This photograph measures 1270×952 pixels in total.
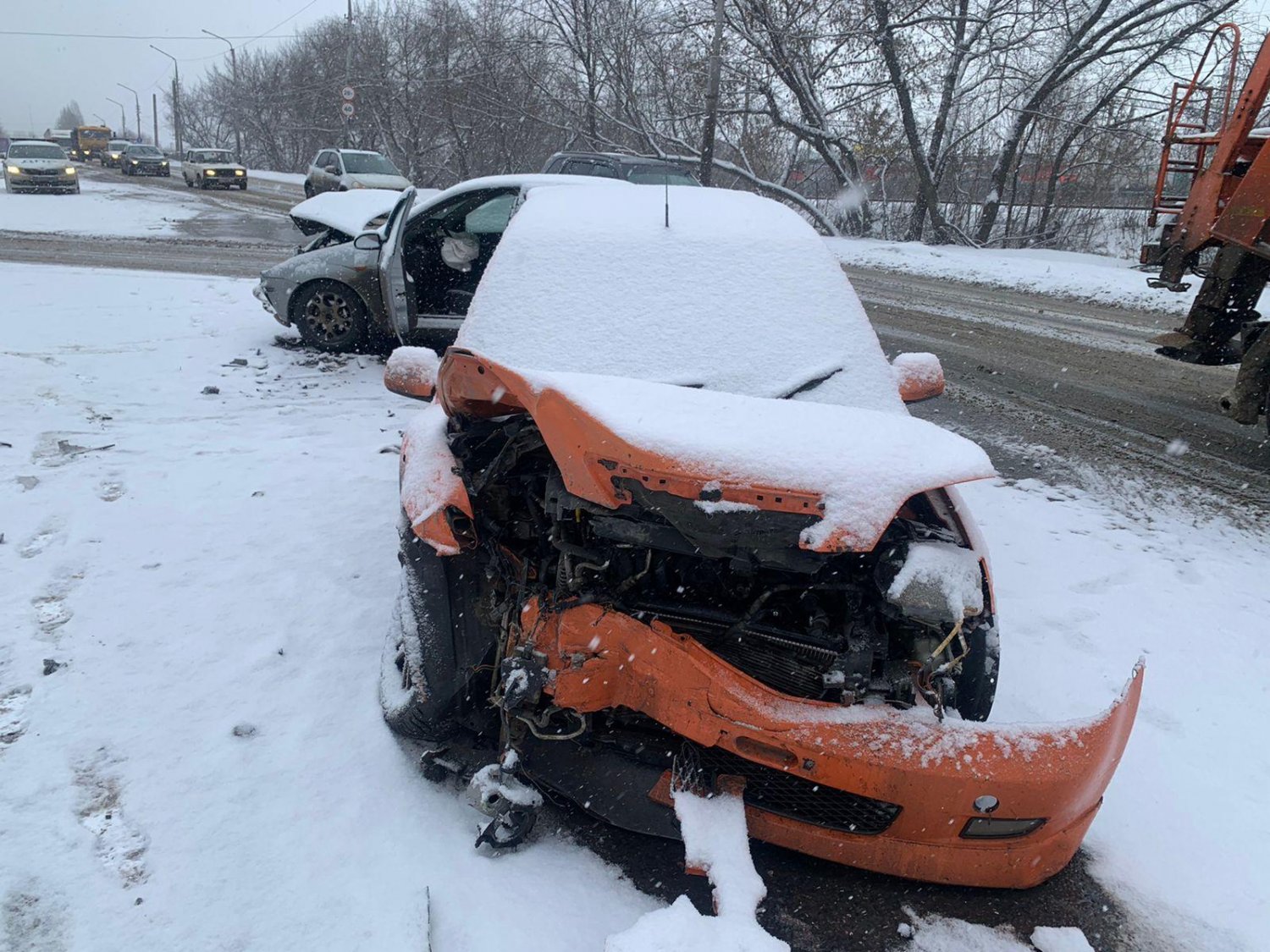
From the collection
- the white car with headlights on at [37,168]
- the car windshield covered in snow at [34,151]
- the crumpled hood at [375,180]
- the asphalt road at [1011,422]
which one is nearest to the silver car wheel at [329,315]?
the asphalt road at [1011,422]

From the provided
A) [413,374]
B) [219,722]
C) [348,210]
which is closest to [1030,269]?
[348,210]

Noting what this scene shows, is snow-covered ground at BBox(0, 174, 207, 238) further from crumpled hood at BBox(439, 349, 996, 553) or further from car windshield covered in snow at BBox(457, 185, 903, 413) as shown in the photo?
crumpled hood at BBox(439, 349, 996, 553)

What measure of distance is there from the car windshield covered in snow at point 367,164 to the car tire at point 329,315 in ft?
55.7

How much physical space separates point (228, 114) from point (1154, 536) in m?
77.8

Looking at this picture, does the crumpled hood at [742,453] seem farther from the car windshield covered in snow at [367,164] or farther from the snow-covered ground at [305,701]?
the car windshield covered in snow at [367,164]

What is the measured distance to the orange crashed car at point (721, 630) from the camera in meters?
2.02

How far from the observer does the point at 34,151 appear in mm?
24734

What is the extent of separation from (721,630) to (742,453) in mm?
582

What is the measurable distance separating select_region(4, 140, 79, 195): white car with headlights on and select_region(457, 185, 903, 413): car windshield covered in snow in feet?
88.9

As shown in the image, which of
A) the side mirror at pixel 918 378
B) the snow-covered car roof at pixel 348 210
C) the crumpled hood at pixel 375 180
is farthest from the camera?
the crumpled hood at pixel 375 180

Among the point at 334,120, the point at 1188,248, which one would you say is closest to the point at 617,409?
the point at 1188,248

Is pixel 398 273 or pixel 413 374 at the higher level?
Result: pixel 398 273

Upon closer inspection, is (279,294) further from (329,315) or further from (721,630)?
(721,630)

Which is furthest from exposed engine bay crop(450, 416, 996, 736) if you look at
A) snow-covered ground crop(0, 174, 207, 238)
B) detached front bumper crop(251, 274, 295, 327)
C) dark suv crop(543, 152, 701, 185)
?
snow-covered ground crop(0, 174, 207, 238)
